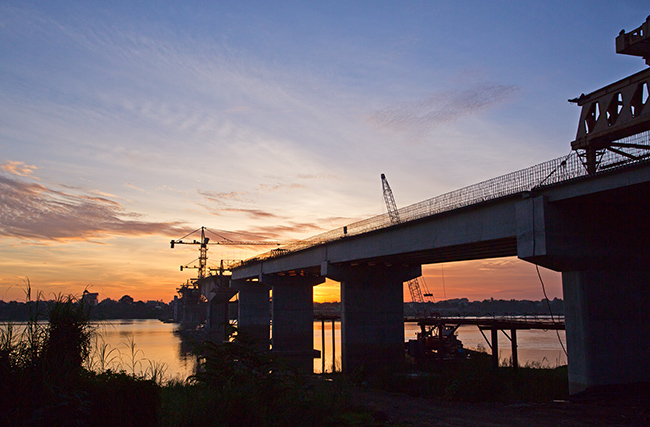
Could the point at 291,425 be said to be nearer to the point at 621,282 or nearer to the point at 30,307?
the point at 30,307

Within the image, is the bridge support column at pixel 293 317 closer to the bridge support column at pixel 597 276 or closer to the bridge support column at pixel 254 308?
the bridge support column at pixel 254 308

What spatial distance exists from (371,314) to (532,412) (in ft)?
94.5

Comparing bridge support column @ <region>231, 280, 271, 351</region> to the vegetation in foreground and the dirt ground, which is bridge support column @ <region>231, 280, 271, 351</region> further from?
the vegetation in foreground

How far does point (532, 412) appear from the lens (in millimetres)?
20906

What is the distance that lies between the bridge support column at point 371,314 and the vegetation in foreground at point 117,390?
30.8 meters

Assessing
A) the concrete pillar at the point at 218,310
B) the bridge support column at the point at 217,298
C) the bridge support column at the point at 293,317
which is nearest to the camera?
the bridge support column at the point at 293,317

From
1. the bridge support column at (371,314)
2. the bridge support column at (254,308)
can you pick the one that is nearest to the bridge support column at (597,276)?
the bridge support column at (371,314)

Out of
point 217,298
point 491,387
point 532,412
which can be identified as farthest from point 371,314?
point 217,298

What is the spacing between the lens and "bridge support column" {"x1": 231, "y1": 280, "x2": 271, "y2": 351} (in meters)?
87.8

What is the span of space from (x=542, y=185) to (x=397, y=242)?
16.0 metres

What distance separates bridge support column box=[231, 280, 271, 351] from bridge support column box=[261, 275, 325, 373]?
1708 cm

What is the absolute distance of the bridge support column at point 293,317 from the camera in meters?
68.9

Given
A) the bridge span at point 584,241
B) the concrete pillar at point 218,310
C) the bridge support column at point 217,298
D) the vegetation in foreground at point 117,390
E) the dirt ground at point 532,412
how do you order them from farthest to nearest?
the bridge support column at point 217,298 < the concrete pillar at point 218,310 < the bridge span at point 584,241 < the dirt ground at point 532,412 < the vegetation in foreground at point 117,390

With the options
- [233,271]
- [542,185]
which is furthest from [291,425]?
[233,271]
